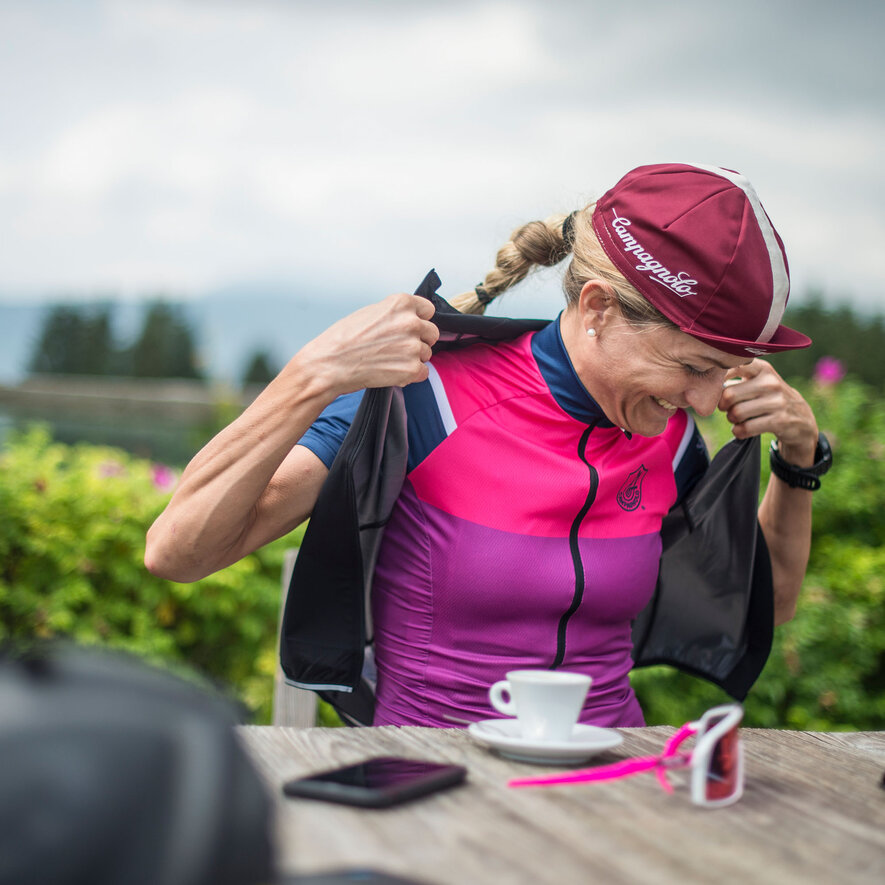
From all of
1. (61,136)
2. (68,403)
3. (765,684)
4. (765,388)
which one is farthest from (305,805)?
(61,136)

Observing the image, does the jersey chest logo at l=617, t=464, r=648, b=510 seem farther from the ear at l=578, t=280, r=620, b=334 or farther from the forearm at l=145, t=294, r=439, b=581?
the forearm at l=145, t=294, r=439, b=581

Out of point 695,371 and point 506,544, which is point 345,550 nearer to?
point 506,544

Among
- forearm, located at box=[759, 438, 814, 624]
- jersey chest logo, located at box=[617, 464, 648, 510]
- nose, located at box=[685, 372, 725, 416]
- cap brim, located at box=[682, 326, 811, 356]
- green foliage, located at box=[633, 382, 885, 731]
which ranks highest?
cap brim, located at box=[682, 326, 811, 356]

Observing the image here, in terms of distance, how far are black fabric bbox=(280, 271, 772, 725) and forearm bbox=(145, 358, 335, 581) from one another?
Answer: 0.18 meters

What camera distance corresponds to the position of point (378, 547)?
191 centimetres

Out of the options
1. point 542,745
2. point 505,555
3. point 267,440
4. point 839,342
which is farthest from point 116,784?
point 839,342

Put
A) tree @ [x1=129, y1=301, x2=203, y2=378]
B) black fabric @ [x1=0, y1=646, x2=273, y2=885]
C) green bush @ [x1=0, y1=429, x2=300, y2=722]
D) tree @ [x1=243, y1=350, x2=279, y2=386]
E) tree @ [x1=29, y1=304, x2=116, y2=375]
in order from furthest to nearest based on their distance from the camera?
tree @ [x1=243, y1=350, x2=279, y2=386]
tree @ [x1=129, y1=301, x2=203, y2=378]
tree @ [x1=29, y1=304, x2=116, y2=375]
green bush @ [x1=0, y1=429, x2=300, y2=722]
black fabric @ [x1=0, y1=646, x2=273, y2=885]

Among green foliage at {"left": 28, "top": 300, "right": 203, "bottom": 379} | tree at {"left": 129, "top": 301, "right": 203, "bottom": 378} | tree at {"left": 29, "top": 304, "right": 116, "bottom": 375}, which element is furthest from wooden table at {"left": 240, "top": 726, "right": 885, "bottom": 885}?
tree at {"left": 29, "top": 304, "right": 116, "bottom": 375}

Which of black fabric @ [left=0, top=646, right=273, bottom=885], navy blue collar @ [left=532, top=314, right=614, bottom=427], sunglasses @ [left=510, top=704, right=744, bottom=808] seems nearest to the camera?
black fabric @ [left=0, top=646, right=273, bottom=885]

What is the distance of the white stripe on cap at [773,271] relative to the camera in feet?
5.60

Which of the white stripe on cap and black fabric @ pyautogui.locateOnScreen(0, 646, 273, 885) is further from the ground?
the white stripe on cap

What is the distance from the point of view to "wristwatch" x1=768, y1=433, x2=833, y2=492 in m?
2.15

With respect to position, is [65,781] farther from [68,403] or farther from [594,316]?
[68,403]

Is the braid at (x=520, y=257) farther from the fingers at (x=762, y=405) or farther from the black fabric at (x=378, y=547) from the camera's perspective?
the fingers at (x=762, y=405)
